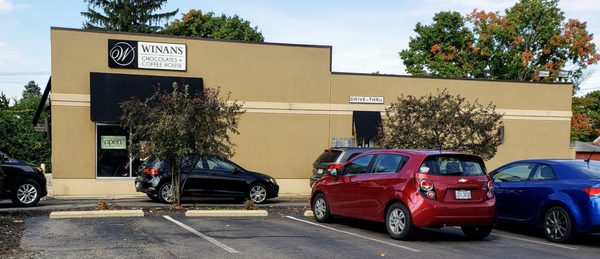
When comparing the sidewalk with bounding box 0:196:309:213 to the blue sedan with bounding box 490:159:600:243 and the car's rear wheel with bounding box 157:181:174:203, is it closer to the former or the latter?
the car's rear wheel with bounding box 157:181:174:203

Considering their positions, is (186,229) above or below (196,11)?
below

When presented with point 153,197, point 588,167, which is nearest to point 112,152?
point 153,197

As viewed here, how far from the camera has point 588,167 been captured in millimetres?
10633

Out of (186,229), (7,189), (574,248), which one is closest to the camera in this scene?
(574,248)

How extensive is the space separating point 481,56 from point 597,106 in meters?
30.8

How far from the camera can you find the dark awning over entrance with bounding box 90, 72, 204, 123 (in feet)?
62.3

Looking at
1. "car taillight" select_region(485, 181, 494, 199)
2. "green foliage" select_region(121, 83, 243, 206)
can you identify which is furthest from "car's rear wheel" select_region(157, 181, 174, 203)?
"car taillight" select_region(485, 181, 494, 199)

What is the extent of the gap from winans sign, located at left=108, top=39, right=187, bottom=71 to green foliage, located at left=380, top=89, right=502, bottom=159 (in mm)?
8275

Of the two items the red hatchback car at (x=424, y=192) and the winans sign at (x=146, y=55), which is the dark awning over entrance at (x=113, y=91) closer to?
the winans sign at (x=146, y=55)

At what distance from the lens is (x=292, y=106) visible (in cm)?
2170

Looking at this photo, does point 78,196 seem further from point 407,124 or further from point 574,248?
point 574,248

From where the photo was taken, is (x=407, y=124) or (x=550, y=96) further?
(x=550, y=96)

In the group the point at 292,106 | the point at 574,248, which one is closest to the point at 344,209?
the point at 574,248

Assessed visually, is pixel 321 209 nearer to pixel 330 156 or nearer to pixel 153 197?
pixel 330 156
